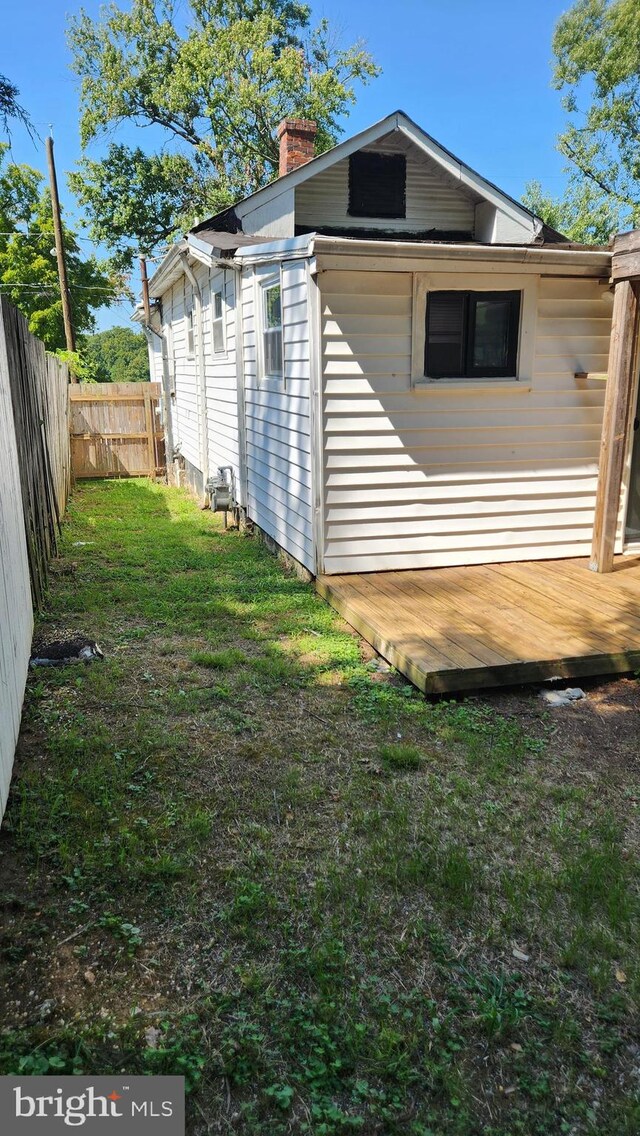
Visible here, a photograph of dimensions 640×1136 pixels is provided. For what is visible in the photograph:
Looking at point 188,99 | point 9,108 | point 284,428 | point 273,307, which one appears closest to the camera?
point 9,108

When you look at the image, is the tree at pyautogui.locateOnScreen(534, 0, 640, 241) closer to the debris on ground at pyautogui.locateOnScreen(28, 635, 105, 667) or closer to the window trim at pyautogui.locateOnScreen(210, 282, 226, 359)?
the window trim at pyautogui.locateOnScreen(210, 282, 226, 359)

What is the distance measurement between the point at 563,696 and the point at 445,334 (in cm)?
319

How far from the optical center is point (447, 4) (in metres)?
35.3

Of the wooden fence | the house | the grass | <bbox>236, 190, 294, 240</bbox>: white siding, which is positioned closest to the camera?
the grass

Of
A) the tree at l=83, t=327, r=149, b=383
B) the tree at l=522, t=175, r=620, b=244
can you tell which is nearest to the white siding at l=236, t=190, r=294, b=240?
the tree at l=522, t=175, r=620, b=244

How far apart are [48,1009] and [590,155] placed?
107 feet

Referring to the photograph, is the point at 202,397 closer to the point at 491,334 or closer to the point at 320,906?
the point at 491,334

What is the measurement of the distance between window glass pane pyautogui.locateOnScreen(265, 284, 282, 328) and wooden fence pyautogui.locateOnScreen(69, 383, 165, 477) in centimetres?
790

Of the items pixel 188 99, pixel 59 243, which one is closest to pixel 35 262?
pixel 188 99

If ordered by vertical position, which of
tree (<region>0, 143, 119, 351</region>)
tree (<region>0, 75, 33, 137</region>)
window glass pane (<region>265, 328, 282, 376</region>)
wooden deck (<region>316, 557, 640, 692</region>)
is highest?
tree (<region>0, 143, 119, 351</region>)

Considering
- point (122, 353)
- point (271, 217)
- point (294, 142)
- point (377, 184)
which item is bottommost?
point (271, 217)

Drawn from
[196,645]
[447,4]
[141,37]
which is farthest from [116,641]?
[447,4]

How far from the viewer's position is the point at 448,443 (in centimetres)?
635

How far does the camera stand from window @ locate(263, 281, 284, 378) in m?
7.18
